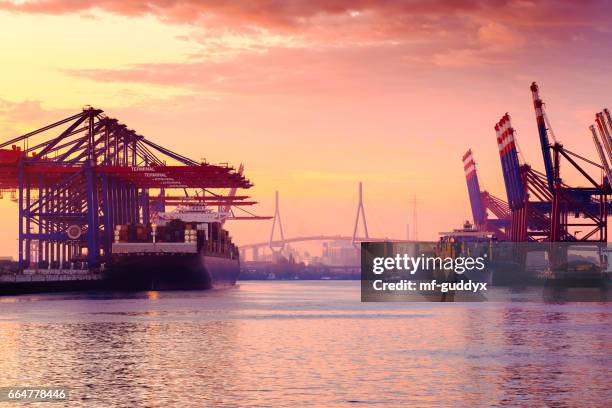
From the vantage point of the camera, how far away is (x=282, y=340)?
40.5 meters

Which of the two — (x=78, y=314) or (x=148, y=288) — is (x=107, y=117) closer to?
(x=148, y=288)

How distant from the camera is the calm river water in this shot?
2450 centimetres

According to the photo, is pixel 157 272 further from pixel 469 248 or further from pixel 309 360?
pixel 309 360

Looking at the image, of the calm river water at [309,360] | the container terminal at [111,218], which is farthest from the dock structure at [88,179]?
the calm river water at [309,360]

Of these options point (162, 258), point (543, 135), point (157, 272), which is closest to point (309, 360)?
point (162, 258)

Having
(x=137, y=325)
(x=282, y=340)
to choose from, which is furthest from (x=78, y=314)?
(x=282, y=340)

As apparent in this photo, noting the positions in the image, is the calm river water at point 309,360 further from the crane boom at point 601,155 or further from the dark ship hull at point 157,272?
the crane boom at point 601,155

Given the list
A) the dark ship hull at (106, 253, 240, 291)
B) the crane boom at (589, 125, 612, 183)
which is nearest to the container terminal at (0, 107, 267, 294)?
the dark ship hull at (106, 253, 240, 291)

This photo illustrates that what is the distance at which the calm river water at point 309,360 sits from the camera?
80.4 feet

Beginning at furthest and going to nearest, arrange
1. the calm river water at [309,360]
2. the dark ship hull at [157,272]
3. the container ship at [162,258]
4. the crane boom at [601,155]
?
the crane boom at [601,155], the container ship at [162,258], the dark ship hull at [157,272], the calm river water at [309,360]

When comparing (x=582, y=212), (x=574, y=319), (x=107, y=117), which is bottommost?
(x=574, y=319)

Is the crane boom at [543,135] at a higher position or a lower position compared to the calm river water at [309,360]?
higher

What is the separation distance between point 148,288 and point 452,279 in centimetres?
3303

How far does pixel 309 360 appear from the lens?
32594 mm
